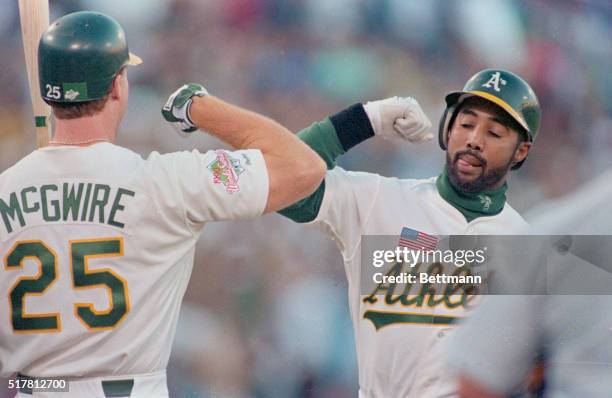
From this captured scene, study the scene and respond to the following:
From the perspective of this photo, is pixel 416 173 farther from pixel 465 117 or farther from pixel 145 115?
pixel 145 115

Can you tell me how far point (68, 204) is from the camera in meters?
2.13

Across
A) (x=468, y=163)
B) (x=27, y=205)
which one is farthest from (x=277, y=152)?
(x=468, y=163)

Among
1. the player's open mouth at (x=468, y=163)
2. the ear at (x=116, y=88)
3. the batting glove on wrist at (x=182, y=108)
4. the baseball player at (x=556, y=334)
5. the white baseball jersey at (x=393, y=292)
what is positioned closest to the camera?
the baseball player at (x=556, y=334)

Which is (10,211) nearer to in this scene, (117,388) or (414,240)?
(117,388)

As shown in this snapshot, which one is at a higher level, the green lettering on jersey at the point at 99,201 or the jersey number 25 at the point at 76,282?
the green lettering on jersey at the point at 99,201

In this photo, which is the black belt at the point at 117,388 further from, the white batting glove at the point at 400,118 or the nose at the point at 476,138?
the nose at the point at 476,138

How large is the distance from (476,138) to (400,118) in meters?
0.26

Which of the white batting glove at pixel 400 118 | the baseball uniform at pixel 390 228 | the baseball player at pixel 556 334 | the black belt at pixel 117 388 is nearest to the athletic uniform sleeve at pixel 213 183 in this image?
the black belt at pixel 117 388

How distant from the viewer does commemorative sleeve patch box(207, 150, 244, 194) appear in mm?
2158

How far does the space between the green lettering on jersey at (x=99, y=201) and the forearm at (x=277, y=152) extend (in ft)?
1.14

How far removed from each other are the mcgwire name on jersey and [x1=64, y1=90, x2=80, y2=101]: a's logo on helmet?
0.69 feet

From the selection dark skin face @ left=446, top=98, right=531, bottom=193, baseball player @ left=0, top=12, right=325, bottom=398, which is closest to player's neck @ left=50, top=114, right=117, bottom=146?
baseball player @ left=0, top=12, right=325, bottom=398

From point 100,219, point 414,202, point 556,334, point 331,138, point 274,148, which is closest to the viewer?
point 556,334

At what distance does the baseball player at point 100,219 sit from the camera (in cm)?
213
